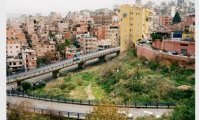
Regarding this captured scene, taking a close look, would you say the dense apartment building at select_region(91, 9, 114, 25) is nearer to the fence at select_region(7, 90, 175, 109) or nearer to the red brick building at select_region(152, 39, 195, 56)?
the red brick building at select_region(152, 39, 195, 56)

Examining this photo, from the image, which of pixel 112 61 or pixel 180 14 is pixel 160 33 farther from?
pixel 112 61

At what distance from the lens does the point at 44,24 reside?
2574 mm

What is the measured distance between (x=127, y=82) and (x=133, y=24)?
1.11ft

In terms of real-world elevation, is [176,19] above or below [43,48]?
above

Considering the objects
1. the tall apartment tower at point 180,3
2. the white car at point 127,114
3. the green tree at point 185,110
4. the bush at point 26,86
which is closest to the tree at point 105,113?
the white car at point 127,114

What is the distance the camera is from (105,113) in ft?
8.18

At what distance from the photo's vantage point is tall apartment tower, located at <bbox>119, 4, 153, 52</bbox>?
255cm

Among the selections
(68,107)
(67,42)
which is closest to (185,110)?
(68,107)

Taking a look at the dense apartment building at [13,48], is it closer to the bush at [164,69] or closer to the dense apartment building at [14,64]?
the dense apartment building at [14,64]

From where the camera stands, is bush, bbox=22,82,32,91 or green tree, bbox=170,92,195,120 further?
bush, bbox=22,82,32,91

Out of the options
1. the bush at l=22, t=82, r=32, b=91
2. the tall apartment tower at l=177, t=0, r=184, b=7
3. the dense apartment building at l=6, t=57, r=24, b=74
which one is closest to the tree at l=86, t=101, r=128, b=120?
the bush at l=22, t=82, r=32, b=91

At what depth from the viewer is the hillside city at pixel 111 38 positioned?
2514 millimetres

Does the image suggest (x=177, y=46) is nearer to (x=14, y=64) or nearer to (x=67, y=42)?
(x=67, y=42)
